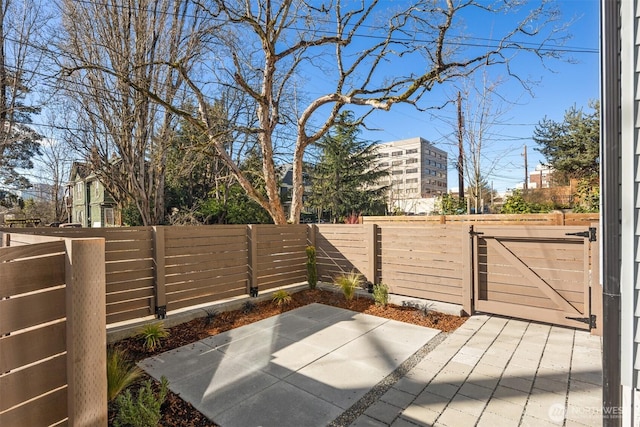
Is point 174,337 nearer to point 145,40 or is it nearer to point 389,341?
point 389,341

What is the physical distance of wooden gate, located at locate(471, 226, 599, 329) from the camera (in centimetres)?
366

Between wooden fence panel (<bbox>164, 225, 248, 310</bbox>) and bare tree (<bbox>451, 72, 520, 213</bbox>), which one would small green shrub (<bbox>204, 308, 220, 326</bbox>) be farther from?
bare tree (<bbox>451, 72, 520, 213</bbox>)

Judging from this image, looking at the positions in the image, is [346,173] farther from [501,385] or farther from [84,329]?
[84,329]

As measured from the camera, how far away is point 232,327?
4062 mm

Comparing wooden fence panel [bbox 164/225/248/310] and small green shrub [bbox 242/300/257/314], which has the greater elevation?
wooden fence panel [bbox 164/225/248/310]

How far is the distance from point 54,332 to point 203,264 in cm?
319

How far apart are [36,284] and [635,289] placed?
9.17 feet

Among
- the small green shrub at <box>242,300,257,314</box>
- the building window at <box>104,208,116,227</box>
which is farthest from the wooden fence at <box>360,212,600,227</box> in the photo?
the building window at <box>104,208,116,227</box>

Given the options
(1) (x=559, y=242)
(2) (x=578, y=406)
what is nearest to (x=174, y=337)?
(2) (x=578, y=406)

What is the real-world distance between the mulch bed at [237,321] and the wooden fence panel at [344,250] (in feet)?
1.44

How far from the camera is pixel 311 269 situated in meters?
5.86

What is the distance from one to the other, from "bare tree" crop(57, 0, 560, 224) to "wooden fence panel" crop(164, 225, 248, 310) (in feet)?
10.1

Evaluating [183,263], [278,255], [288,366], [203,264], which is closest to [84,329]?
[288,366]

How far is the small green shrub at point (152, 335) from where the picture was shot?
3.40 metres
